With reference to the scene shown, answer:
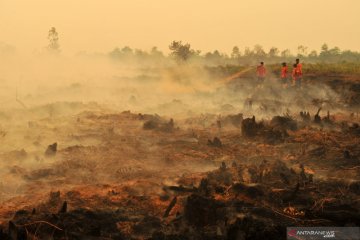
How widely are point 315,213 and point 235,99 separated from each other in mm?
18734

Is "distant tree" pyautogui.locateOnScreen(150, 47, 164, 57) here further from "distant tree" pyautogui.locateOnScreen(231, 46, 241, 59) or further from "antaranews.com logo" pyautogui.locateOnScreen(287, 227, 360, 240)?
"antaranews.com logo" pyautogui.locateOnScreen(287, 227, 360, 240)

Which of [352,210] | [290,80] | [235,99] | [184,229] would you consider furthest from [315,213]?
[290,80]

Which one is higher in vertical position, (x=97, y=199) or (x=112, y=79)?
(x=112, y=79)

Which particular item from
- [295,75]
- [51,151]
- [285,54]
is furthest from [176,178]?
[285,54]

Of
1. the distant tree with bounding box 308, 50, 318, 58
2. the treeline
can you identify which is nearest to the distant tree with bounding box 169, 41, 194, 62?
the treeline

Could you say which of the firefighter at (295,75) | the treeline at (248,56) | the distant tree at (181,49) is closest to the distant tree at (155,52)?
the treeline at (248,56)

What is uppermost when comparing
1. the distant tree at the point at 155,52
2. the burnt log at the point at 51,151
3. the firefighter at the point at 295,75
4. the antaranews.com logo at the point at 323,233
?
the distant tree at the point at 155,52

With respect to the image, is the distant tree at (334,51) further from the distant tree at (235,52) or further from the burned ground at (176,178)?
the burned ground at (176,178)

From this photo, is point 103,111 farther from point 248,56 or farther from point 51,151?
point 248,56

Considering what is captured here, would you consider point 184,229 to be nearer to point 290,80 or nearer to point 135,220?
point 135,220

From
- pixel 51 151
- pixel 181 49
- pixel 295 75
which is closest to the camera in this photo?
pixel 51 151

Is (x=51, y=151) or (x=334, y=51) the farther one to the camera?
(x=334, y=51)

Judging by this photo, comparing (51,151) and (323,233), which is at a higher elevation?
(51,151)

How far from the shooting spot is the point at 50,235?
5285 millimetres
